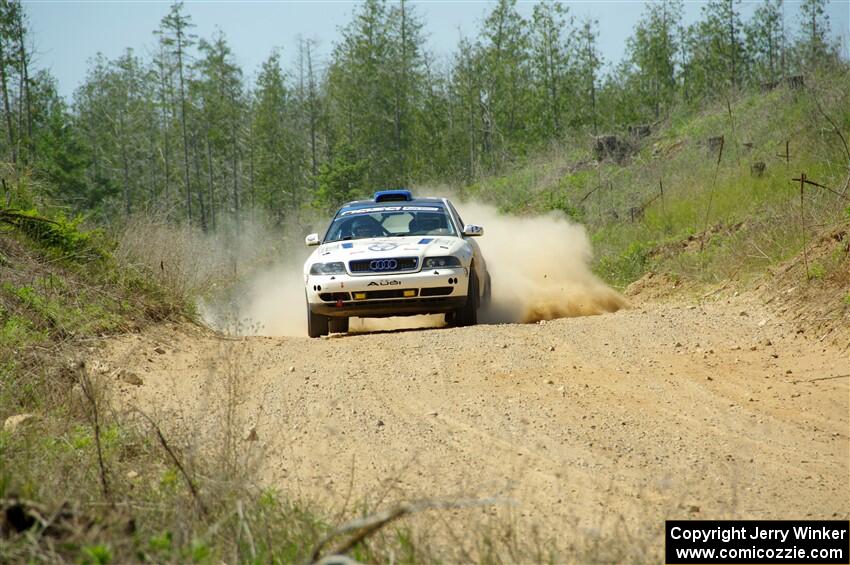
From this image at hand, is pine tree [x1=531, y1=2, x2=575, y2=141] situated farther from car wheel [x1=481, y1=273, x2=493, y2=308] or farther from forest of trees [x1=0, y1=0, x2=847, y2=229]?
car wheel [x1=481, y1=273, x2=493, y2=308]

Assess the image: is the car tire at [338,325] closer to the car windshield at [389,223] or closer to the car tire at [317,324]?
the car tire at [317,324]

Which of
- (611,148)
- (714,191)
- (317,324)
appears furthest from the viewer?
(611,148)

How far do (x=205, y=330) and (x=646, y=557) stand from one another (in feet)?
28.7

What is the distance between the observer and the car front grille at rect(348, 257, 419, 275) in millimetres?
12094

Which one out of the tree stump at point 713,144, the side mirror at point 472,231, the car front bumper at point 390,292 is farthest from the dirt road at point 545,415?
the tree stump at point 713,144

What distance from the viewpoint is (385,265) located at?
477 inches

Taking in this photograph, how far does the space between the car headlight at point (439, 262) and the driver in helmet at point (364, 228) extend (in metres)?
1.40

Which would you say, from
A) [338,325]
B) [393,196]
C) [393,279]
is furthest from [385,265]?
[393,196]

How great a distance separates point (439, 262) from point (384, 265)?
0.67 metres

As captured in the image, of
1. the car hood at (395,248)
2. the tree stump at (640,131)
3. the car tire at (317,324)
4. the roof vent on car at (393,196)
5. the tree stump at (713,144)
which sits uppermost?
the tree stump at (640,131)

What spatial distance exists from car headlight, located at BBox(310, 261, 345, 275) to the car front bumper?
84 millimetres

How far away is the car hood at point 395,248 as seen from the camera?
480 inches

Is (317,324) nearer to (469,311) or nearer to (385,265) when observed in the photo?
(385,265)

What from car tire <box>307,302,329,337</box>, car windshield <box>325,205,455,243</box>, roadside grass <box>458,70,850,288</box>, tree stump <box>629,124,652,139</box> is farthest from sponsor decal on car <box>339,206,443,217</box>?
tree stump <box>629,124,652,139</box>
